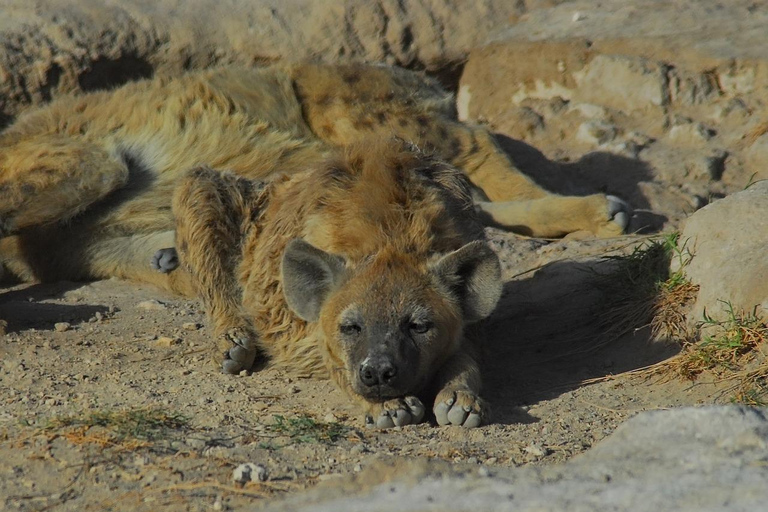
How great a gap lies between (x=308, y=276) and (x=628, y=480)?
4.93 ft

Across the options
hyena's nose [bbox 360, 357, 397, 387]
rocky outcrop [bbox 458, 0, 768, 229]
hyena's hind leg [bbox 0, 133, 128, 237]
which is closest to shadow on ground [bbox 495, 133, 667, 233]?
rocky outcrop [bbox 458, 0, 768, 229]

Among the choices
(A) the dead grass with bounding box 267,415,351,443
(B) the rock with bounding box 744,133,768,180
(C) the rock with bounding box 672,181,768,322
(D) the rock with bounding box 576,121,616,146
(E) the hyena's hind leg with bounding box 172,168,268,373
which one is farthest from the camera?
(D) the rock with bounding box 576,121,616,146

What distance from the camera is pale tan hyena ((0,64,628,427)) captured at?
3355 millimetres

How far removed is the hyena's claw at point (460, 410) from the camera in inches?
125

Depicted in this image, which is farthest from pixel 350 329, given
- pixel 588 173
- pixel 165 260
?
pixel 588 173

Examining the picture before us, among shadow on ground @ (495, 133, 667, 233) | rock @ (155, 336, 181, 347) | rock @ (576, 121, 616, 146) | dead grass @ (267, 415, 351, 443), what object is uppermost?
dead grass @ (267, 415, 351, 443)

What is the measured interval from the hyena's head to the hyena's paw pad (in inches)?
62.6

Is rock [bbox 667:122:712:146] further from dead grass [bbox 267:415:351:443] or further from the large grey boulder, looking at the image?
the large grey boulder

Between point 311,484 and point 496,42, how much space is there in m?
4.89

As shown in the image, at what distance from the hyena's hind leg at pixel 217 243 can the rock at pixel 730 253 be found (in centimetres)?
163

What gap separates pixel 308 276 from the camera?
3.50 metres

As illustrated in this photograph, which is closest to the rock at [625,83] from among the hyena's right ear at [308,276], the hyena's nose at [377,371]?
the hyena's right ear at [308,276]

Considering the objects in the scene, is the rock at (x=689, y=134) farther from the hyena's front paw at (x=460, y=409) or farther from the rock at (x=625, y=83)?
the hyena's front paw at (x=460, y=409)

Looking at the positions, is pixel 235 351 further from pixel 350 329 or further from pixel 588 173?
pixel 588 173
